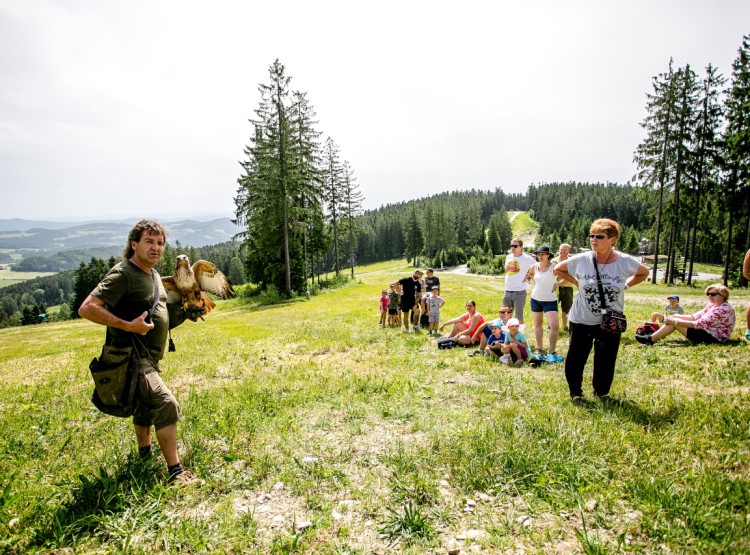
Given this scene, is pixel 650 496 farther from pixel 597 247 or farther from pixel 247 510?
pixel 247 510

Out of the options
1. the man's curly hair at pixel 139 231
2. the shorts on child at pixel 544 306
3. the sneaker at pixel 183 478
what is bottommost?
the sneaker at pixel 183 478

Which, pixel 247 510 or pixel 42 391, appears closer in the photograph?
pixel 247 510

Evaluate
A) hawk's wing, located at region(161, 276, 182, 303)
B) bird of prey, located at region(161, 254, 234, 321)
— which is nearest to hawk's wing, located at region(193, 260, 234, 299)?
bird of prey, located at region(161, 254, 234, 321)

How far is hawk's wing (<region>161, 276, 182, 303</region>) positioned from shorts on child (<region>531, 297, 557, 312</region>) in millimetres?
7180

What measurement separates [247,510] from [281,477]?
0.53 m

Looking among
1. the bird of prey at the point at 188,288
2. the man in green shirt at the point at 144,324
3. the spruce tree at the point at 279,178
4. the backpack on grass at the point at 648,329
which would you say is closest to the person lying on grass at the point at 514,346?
the backpack on grass at the point at 648,329

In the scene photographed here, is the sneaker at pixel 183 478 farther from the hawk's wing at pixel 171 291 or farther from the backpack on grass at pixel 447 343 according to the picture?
the backpack on grass at pixel 447 343

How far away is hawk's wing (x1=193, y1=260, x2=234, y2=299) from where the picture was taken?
5293 mm

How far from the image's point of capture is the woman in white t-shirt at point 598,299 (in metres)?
5.14

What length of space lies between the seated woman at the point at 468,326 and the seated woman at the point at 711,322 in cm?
440

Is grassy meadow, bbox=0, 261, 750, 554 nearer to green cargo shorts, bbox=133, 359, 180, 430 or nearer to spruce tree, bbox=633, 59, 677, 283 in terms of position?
green cargo shorts, bbox=133, 359, 180, 430

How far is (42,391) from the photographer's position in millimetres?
8039

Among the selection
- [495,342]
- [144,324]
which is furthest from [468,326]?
[144,324]

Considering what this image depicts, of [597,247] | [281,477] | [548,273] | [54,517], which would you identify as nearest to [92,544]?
[54,517]
